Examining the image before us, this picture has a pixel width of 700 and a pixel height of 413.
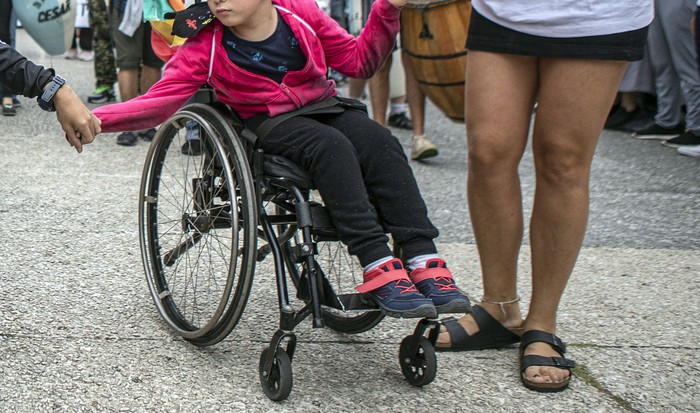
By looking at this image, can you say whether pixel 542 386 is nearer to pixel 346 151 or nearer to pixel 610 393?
pixel 610 393

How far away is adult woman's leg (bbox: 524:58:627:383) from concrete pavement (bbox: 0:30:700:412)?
0.25 m

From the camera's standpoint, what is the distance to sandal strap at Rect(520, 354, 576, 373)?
2871mm

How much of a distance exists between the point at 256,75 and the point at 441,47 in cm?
226

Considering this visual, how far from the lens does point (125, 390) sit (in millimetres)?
2699

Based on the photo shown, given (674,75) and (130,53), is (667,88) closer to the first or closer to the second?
(674,75)

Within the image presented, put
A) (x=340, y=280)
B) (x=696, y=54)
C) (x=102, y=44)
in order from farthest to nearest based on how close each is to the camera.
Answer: (x=102, y=44) < (x=696, y=54) < (x=340, y=280)

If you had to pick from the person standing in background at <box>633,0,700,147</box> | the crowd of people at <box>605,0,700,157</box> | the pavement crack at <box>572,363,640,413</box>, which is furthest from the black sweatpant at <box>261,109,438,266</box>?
the person standing in background at <box>633,0,700,147</box>

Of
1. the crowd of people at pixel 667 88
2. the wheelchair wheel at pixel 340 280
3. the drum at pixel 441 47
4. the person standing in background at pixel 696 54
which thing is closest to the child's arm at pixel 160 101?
the wheelchair wheel at pixel 340 280

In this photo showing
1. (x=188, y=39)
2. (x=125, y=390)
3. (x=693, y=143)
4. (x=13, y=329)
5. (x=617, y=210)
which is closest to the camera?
(x=125, y=390)

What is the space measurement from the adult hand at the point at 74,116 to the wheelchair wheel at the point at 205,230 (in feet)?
1.12

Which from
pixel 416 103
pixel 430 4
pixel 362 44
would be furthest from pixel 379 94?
pixel 362 44

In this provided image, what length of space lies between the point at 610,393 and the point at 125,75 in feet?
15.5

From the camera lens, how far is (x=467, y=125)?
2963mm

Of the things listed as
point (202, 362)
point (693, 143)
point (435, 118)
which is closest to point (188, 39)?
point (202, 362)
